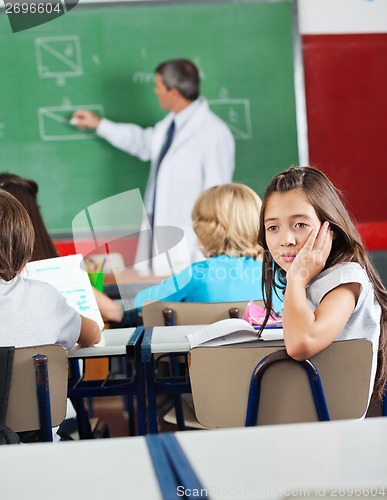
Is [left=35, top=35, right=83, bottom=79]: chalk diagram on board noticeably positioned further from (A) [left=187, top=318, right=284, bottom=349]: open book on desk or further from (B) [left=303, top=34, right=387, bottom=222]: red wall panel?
(A) [left=187, top=318, right=284, bottom=349]: open book on desk

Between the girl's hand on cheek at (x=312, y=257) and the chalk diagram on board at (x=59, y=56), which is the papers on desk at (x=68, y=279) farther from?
the chalk diagram on board at (x=59, y=56)

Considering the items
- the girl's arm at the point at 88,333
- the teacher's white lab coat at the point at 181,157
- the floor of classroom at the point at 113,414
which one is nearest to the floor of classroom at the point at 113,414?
the floor of classroom at the point at 113,414

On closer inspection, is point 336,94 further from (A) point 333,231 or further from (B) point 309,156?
(A) point 333,231

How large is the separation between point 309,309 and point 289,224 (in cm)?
32

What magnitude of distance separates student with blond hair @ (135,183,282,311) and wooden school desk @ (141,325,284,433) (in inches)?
16.3

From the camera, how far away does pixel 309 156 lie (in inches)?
201


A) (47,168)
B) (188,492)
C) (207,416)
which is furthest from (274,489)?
(47,168)

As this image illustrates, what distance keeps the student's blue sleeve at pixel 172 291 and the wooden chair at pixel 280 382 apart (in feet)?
3.76

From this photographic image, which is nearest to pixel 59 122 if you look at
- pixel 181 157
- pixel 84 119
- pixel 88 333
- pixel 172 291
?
pixel 84 119

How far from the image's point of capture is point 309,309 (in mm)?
1598

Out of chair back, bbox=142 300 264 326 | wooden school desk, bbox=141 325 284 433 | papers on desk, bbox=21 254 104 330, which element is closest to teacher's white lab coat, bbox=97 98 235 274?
chair back, bbox=142 300 264 326

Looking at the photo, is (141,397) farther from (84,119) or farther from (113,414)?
(84,119)

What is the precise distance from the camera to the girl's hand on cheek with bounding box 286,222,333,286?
1.72 metres

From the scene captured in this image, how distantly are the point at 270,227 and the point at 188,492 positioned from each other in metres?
1.23
